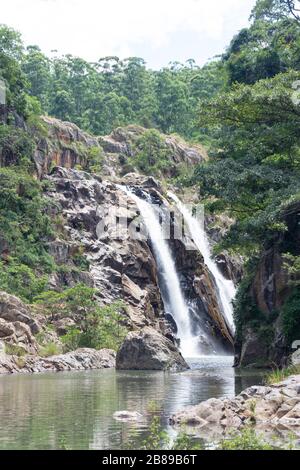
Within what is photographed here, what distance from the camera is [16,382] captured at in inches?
951

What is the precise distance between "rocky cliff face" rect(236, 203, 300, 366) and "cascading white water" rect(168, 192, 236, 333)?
17747mm

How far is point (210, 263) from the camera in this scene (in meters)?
54.3

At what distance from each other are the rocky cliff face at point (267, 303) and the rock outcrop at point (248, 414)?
14.1 m

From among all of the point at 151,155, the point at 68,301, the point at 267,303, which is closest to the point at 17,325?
the point at 68,301

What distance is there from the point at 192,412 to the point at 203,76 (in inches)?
3518

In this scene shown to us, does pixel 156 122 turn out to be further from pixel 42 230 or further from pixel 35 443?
pixel 35 443

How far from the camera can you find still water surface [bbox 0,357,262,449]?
470 inches

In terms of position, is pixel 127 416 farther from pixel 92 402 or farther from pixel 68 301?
pixel 68 301

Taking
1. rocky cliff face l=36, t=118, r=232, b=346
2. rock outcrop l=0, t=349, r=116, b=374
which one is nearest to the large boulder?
rock outcrop l=0, t=349, r=116, b=374

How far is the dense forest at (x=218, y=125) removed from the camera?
27094 mm

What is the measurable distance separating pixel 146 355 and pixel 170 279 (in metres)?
20.8

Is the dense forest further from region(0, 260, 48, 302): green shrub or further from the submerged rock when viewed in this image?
the submerged rock

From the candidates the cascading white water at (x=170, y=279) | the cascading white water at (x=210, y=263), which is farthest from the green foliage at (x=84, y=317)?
the cascading white water at (x=210, y=263)
